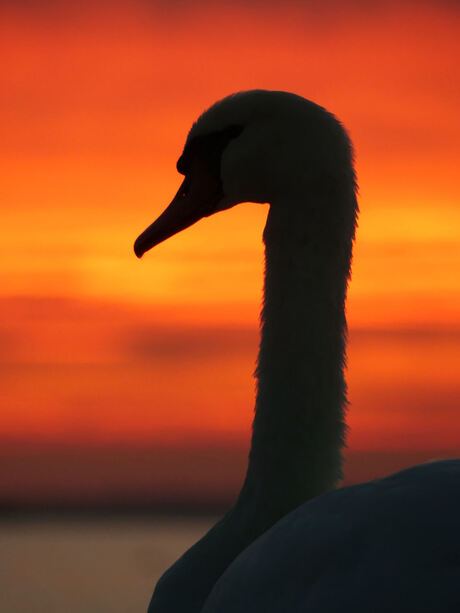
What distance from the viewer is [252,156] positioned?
420 cm

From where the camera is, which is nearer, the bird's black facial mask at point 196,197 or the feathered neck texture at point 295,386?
the feathered neck texture at point 295,386

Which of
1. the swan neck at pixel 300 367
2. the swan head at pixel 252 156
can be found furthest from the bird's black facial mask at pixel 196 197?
the swan neck at pixel 300 367

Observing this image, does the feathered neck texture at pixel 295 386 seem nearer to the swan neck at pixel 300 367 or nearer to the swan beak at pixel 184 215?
the swan neck at pixel 300 367

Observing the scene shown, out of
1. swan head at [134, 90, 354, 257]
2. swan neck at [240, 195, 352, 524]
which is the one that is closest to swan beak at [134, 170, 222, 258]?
swan head at [134, 90, 354, 257]

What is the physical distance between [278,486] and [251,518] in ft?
0.51

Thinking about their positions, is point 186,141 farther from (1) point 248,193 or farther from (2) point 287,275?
(2) point 287,275

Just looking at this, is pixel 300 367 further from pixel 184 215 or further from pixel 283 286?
pixel 184 215

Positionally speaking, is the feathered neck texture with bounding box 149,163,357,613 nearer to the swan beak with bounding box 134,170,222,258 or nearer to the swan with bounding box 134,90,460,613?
the swan with bounding box 134,90,460,613

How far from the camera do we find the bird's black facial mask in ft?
14.2

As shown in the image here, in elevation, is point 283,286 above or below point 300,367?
above

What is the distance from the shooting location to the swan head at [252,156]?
161 inches

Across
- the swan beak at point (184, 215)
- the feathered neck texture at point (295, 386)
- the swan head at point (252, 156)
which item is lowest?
the feathered neck texture at point (295, 386)

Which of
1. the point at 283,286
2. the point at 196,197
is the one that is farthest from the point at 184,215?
the point at 283,286

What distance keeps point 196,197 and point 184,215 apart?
3.2 inches
